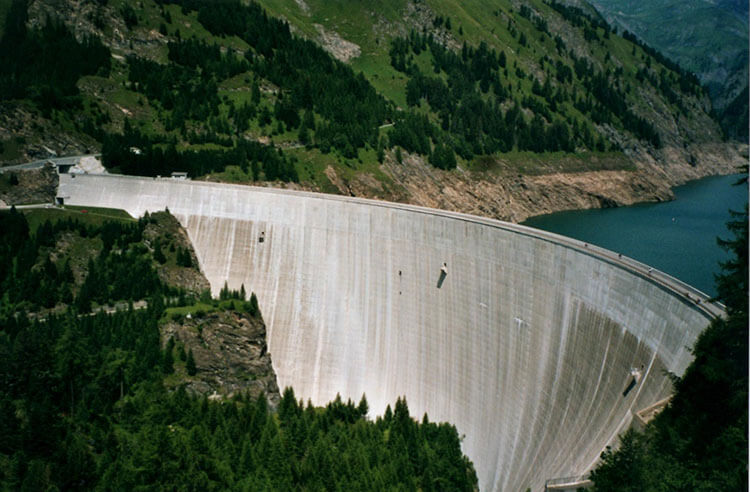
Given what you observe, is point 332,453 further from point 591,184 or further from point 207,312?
point 591,184

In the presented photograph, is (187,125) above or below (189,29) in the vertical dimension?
below

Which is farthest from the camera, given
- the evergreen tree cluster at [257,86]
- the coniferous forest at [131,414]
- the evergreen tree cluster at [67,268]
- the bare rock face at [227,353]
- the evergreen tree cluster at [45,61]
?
the evergreen tree cluster at [257,86]

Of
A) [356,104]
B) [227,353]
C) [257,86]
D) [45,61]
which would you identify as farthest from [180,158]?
[356,104]

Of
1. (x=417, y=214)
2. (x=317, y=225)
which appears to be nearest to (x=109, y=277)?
(x=317, y=225)

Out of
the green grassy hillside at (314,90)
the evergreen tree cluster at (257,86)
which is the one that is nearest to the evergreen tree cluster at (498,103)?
the green grassy hillside at (314,90)

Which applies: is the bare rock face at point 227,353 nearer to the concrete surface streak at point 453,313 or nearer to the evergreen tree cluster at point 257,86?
the concrete surface streak at point 453,313
